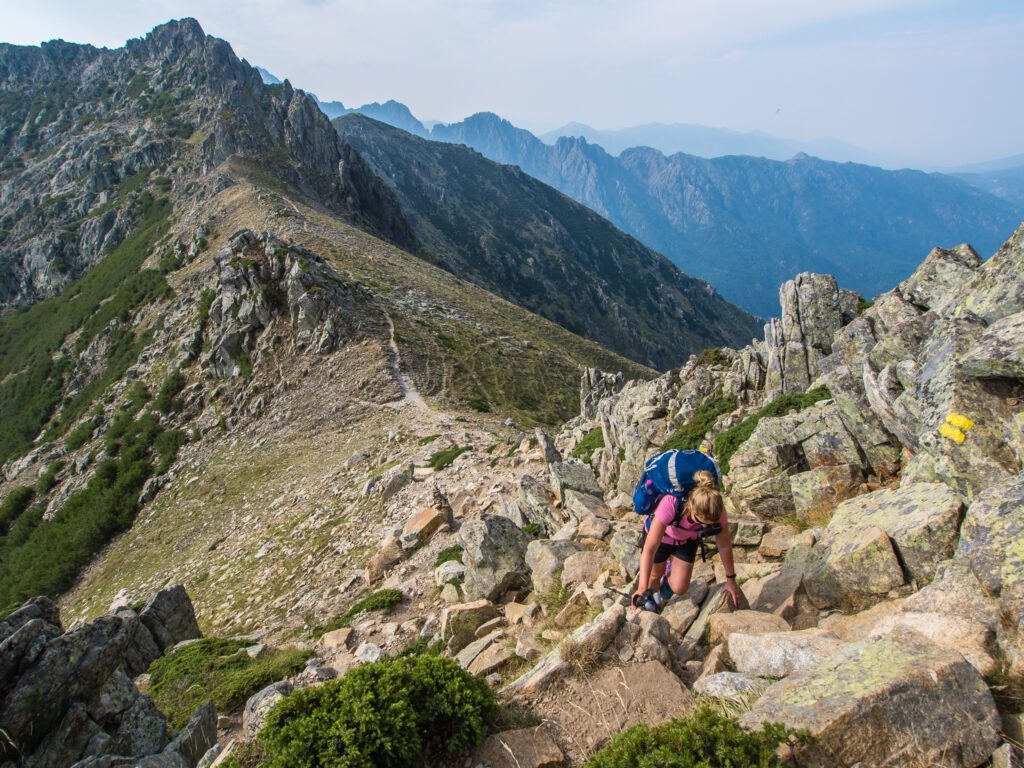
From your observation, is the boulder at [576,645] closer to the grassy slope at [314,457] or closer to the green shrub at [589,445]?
the grassy slope at [314,457]

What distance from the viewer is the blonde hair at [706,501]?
7.74 meters

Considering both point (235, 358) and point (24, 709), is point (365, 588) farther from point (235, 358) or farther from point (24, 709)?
point (235, 358)

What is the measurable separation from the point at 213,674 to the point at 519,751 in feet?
35.1

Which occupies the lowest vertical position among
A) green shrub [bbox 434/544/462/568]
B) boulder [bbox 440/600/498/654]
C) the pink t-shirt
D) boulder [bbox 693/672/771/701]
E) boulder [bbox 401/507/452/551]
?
green shrub [bbox 434/544/462/568]

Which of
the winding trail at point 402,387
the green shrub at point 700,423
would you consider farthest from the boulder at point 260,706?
the winding trail at point 402,387

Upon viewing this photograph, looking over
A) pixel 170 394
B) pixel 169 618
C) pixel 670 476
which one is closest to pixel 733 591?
pixel 670 476

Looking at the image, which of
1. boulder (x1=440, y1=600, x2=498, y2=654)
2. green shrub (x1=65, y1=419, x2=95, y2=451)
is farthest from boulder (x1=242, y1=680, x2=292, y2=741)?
green shrub (x1=65, y1=419, x2=95, y2=451)

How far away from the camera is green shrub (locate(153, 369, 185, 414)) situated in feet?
151

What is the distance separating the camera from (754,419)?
58.3 feet

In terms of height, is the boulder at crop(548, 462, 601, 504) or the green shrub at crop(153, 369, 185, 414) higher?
the green shrub at crop(153, 369, 185, 414)

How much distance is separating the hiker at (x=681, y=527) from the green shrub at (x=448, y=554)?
959 cm

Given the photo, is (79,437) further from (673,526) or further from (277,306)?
(673,526)

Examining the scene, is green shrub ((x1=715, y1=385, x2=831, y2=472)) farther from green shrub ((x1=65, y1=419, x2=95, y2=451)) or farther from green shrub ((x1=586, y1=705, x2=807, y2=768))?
green shrub ((x1=65, y1=419, x2=95, y2=451))

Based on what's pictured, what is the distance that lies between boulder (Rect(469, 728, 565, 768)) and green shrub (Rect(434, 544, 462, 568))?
11.0 metres
